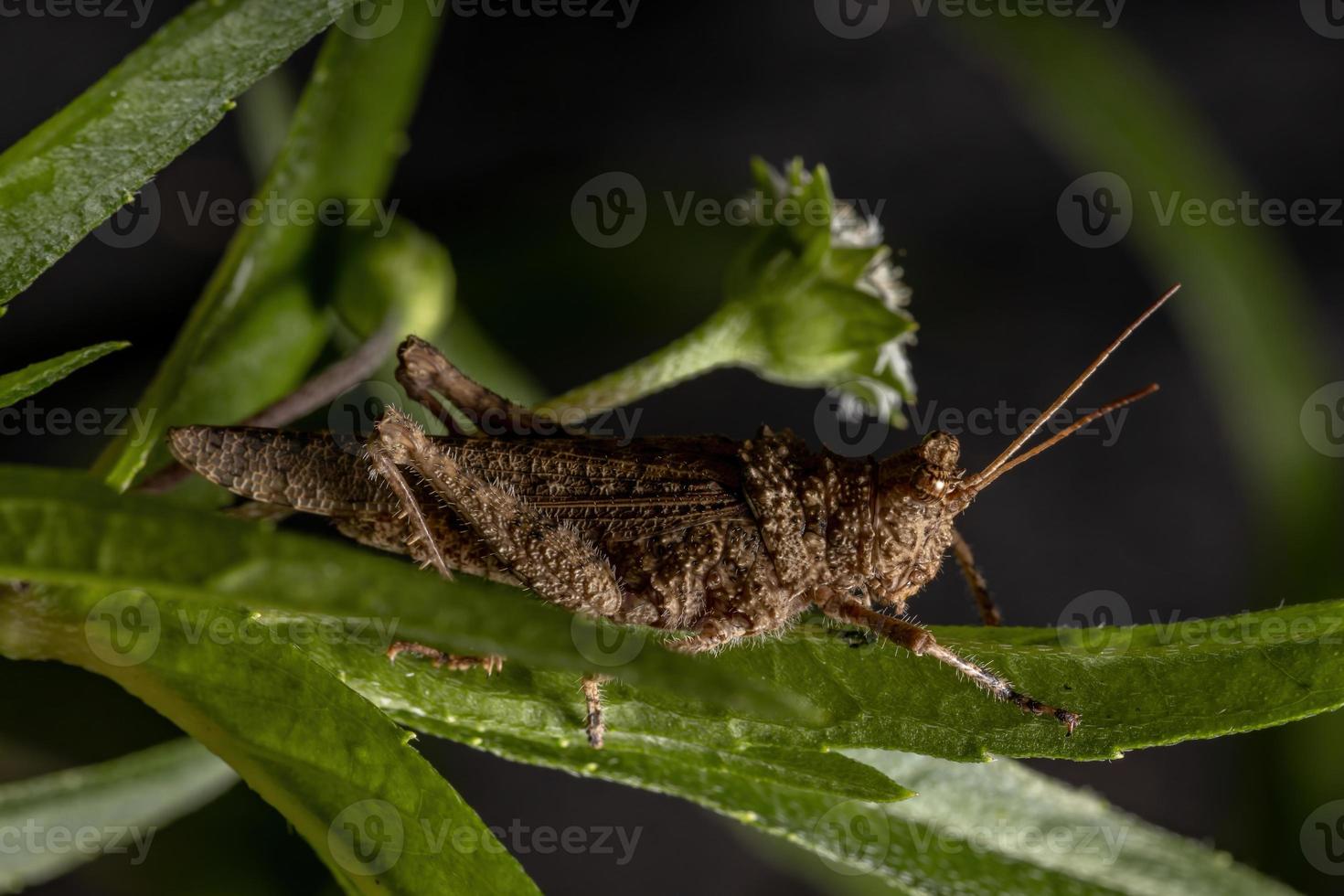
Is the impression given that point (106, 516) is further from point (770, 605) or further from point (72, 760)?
point (72, 760)

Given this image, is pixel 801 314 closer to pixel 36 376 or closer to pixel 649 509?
pixel 649 509

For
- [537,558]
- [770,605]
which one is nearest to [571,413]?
[537,558]

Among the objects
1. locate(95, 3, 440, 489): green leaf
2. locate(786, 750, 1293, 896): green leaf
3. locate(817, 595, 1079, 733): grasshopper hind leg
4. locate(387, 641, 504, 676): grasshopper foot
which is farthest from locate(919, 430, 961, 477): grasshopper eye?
locate(95, 3, 440, 489): green leaf

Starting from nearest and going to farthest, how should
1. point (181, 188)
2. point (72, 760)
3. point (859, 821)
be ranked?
1. point (859, 821)
2. point (72, 760)
3. point (181, 188)

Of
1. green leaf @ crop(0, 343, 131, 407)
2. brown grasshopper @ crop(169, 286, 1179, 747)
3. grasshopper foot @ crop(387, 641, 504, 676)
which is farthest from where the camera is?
brown grasshopper @ crop(169, 286, 1179, 747)

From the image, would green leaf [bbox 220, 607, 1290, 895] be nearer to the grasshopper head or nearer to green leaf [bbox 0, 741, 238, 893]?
the grasshopper head
